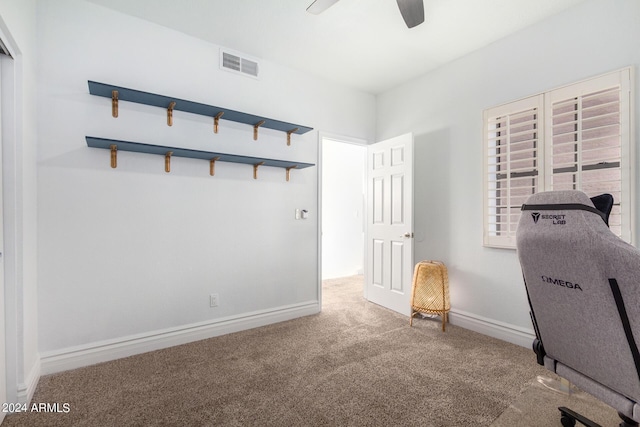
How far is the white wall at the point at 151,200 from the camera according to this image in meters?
2.19

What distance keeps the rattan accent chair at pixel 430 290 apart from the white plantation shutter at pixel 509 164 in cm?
54

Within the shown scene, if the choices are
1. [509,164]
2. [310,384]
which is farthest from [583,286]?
[509,164]

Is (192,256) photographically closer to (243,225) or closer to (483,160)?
(243,225)

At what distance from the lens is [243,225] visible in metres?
3.00

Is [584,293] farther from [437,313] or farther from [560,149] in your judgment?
[437,313]

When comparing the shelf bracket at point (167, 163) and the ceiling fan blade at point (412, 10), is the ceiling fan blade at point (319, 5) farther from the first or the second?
the shelf bracket at point (167, 163)

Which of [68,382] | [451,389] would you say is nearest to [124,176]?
[68,382]

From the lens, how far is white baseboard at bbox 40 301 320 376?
2.18m

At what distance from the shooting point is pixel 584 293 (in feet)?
3.47

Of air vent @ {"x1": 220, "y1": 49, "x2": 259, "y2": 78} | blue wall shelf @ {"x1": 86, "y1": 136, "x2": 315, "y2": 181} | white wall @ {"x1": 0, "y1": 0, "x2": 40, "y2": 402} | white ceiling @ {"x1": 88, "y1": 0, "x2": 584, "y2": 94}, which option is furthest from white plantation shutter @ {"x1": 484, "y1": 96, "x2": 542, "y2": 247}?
white wall @ {"x1": 0, "y1": 0, "x2": 40, "y2": 402}

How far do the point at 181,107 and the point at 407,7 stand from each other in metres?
1.88

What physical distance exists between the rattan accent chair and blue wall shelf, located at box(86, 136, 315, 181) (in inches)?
63.2

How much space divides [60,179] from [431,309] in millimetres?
3317

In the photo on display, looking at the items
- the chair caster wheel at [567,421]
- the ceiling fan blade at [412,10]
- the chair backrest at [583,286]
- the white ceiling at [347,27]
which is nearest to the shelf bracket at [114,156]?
the white ceiling at [347,27]
